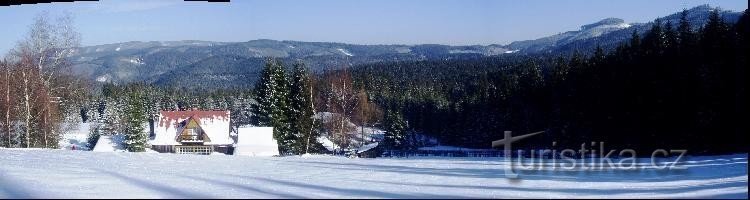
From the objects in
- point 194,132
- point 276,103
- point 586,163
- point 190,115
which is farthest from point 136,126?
point 586,163

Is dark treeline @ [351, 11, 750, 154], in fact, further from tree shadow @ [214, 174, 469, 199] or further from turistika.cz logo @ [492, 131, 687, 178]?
tree shadow @ [214, 174, 469, 199]

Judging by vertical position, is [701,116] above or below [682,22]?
below

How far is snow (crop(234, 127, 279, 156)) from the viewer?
3553 cm

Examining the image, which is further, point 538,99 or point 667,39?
point 538,99

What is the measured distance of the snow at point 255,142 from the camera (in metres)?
35.5

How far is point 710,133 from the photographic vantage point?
25.8 metres

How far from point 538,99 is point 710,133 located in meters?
27.9

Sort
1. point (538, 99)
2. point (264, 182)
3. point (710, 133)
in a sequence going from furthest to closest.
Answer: point (538, 99) < point (710, 133) < point (264, 182)

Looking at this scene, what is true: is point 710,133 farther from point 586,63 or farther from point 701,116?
point 586,63

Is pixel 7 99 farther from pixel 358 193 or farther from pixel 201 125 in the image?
pixel 358 193

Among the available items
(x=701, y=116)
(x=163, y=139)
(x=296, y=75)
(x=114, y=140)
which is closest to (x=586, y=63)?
(x=701, y=116)

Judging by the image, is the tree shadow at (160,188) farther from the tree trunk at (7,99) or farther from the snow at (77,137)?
the snow at (77,137)

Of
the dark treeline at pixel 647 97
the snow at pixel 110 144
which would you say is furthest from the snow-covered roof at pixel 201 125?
the dark treeline at pixel 647 97

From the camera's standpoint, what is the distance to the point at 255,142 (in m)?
36.3
